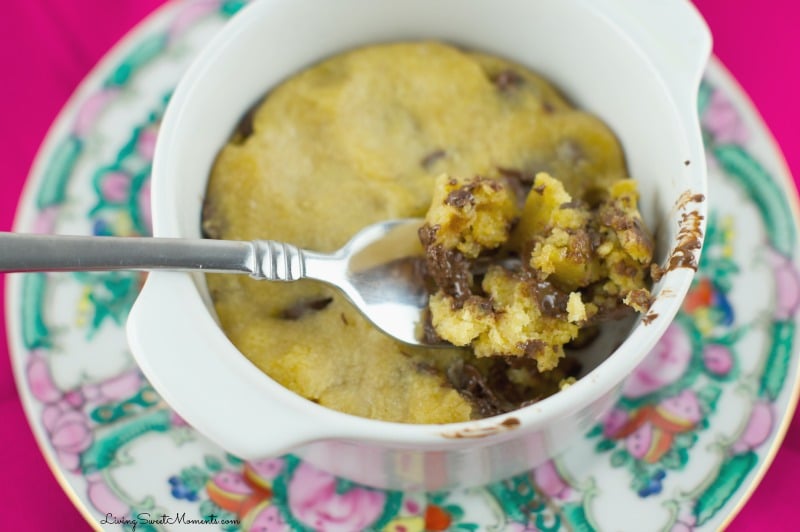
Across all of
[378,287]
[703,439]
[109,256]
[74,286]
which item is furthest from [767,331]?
[74,286]

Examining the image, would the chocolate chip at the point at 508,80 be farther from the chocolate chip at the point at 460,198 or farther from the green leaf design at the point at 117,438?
the green leaf design at the point at 117,438

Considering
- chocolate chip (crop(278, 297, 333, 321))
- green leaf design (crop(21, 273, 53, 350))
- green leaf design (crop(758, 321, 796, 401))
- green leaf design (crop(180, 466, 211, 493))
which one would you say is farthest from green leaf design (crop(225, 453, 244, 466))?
green leaf design (crop(758, 321, 796, 401))

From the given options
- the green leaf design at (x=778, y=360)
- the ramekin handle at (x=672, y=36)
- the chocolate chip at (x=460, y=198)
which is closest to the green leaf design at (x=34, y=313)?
the chocolate chip at (x=460, y=198)

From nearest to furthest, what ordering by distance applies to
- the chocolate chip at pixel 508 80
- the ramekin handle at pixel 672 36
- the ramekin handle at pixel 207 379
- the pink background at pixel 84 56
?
the ramekin handle at pixel 207 379
the ramekin handle at pixel 672 36
the chocolate chip at pixel 508 80
the pink background at pixel 84 56

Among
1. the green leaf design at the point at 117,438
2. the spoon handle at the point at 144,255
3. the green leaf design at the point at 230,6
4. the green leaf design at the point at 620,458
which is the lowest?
the green leaf design at the point at 620,458

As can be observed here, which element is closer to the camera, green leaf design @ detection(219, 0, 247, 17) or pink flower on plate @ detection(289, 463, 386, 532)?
pink flower on plate @ detection(289, 463, 386, 532)

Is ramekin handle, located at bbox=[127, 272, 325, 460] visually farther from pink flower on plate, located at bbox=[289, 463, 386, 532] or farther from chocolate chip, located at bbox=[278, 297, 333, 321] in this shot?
pink flower on plate, located at bbox=[289, 463, 386, 532]

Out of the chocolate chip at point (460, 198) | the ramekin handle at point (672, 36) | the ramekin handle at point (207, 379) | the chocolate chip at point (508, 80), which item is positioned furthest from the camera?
the chocolate chip at point (508, 80)
